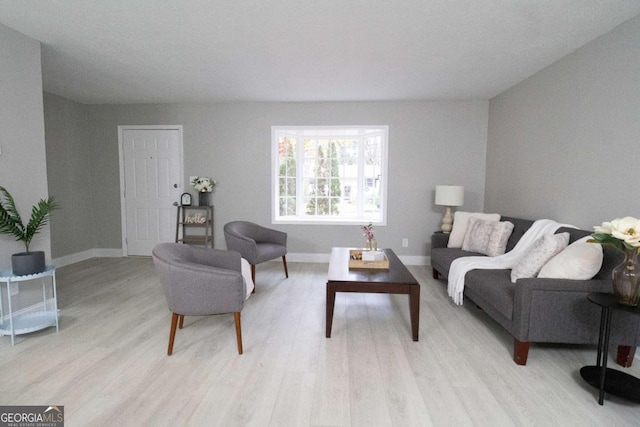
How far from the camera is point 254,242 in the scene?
11.1 feet

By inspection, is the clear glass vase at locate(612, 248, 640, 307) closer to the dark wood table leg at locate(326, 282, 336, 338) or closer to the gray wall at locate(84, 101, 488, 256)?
the dark wood table leg at locate(326, 282, 336, 338)

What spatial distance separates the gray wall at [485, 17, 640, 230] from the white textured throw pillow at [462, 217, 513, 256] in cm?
44

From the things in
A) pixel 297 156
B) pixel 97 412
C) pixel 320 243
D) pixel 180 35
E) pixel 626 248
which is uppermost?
pixel 180 35

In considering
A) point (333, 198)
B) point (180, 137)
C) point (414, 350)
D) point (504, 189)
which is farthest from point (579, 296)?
point (180, 137)

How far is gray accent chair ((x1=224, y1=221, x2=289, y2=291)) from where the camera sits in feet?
11.2

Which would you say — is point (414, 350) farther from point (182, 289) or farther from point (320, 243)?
point (320, 243)

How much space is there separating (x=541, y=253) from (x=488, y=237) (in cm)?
101

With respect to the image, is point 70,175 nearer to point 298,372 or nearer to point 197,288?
point 197,288

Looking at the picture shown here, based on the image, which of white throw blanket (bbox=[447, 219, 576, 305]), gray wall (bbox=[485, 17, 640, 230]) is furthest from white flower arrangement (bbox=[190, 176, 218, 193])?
gray wall (bbox=[485, 17, 640, 230])

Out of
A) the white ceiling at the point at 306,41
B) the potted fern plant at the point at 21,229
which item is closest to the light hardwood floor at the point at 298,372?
the potted fern plant at the point at 21,229

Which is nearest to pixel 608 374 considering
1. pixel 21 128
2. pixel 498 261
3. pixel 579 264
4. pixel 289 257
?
pixel 579 264

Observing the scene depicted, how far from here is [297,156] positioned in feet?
15.8

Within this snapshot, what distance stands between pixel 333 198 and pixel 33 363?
12.3 ft

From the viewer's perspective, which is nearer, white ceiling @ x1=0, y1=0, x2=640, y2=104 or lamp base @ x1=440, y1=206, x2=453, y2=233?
white ceiling @ x1=0, y1=0, x2=640, y2=104
